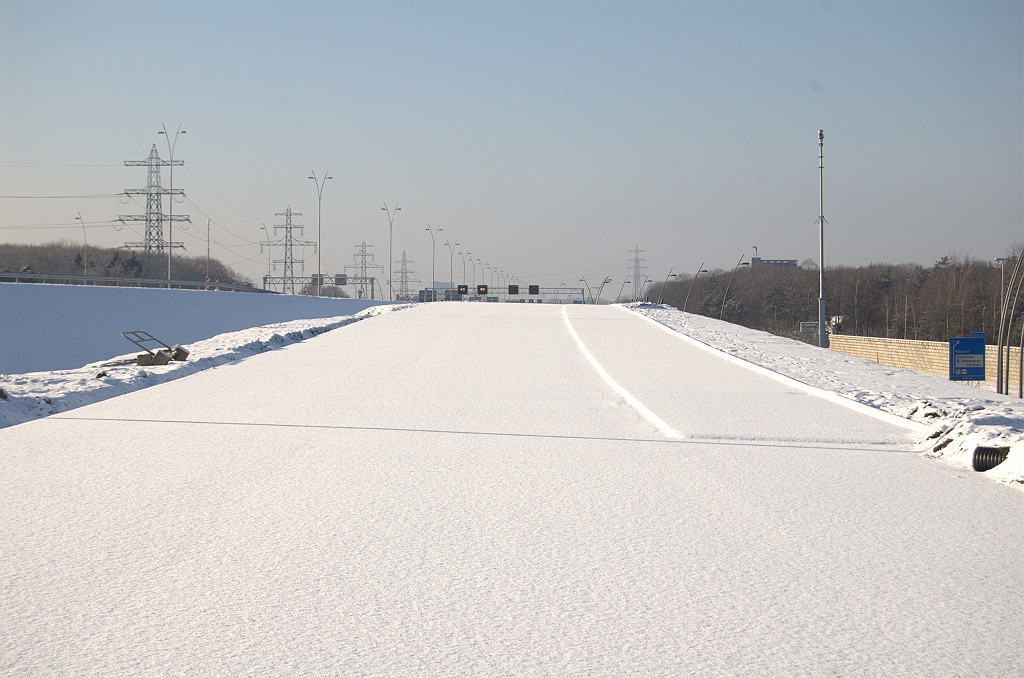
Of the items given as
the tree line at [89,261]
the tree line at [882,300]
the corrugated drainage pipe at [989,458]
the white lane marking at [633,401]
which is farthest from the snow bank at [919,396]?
the tree line at [89,261]

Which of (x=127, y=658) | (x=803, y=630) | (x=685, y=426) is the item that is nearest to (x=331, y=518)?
(x=127, y=658)

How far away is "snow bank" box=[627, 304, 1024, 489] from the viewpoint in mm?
8338

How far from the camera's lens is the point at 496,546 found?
18.0 feet

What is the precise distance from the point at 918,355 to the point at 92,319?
1522 inches

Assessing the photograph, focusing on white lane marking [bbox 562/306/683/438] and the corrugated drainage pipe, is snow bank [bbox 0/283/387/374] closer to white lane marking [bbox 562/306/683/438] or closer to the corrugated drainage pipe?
white lane marking [bbox 562/306/683/438]

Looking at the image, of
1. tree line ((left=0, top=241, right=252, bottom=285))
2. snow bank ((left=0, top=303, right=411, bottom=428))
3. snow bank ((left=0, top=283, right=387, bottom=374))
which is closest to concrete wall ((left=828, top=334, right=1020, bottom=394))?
snow bank ((left=0, top=303, right=411, bottom=428))

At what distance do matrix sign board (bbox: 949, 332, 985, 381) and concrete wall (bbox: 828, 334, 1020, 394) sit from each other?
16.8 feet

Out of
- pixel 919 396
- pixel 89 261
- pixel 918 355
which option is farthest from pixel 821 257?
pixel 89 261

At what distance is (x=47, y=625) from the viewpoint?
4176 mm

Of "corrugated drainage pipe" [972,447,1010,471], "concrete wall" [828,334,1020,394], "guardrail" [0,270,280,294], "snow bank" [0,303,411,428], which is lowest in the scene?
"concrete wall" [828,334,1020,394]

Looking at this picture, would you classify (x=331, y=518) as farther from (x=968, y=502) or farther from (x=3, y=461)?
(x=968, y=502)

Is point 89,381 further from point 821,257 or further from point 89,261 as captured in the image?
point 89,261

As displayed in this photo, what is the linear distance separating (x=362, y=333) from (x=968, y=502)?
23284 mm

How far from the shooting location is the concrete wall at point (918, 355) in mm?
36156
